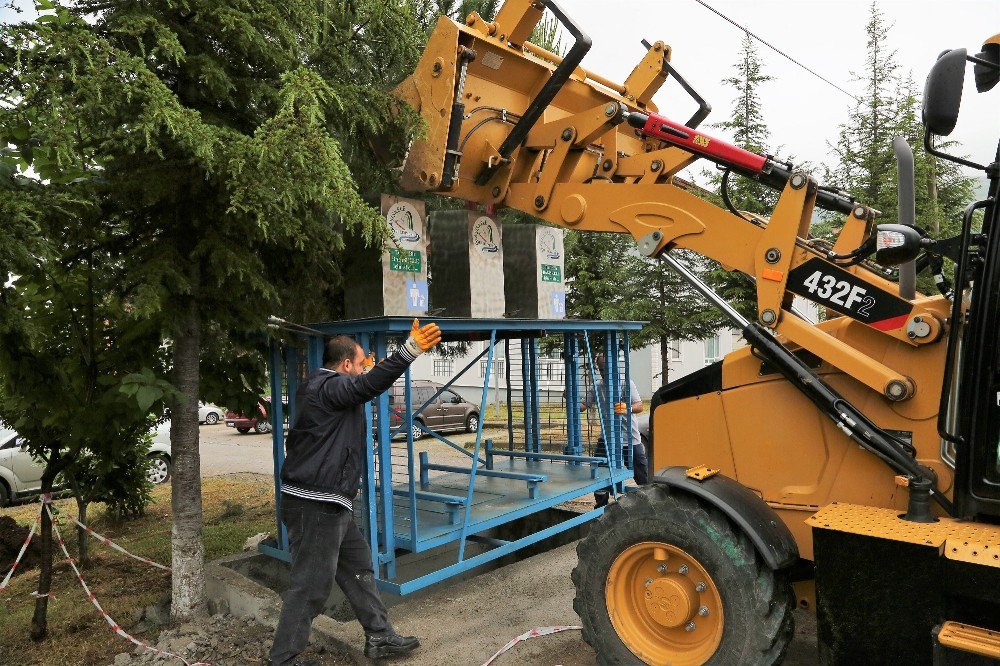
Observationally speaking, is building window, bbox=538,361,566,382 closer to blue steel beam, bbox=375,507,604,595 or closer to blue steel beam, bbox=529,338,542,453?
blue steel beam, bbox=529,338,542,453

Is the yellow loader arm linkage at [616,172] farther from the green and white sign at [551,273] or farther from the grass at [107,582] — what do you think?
the grass at [107,582]

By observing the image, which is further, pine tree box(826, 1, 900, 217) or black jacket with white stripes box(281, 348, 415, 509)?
pine tree box(826, 1, 900, 217)

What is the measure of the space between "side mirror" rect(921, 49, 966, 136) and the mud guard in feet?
6.32

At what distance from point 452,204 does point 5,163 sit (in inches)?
193

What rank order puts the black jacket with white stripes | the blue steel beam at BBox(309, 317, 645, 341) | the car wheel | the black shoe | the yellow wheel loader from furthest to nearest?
the car wheel → the blue steel beam at BBox(309, 317, 645, 341) → the black shoe → the black jacket with white stripes → the yellow wheel loader

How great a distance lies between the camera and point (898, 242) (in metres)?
2.95

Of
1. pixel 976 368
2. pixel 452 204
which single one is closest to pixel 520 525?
pixel 452 204

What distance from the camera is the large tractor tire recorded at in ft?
11.0

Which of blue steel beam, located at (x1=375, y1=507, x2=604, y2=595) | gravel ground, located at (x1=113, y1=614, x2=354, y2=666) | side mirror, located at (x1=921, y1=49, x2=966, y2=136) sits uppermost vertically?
side mirror, located at (x1=921, y1=49, x2=966, y2=136)

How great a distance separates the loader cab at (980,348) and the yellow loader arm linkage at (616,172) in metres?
0.31

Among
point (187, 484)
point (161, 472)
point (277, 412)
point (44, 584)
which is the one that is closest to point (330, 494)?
point (187, 484)

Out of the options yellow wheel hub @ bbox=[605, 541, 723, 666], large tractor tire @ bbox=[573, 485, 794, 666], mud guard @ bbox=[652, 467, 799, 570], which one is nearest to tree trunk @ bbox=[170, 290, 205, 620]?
large tractor tire @ bbox=[573, 485, 794, 666]

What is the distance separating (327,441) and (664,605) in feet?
6.93

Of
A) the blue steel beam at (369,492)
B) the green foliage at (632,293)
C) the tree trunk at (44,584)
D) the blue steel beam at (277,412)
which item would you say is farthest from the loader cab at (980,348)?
the green foliage at (632,293)
